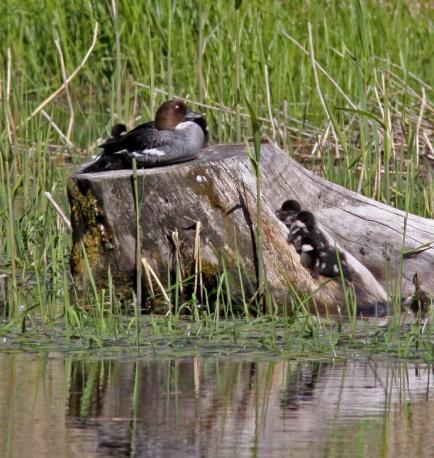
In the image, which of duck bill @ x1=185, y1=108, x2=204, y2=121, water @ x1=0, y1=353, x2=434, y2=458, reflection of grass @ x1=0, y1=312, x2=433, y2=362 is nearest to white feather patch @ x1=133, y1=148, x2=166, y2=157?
duck bill @ x1=185, y1=108, x2=204, y2=121

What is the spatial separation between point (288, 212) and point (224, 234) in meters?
0.35

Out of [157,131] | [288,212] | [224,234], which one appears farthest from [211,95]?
[224,234]

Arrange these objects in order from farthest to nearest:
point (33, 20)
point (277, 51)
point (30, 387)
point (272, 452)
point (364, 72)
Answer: point (33, 20), point (277, 51), point (364, 72), point (30, 387), point (272, 452)

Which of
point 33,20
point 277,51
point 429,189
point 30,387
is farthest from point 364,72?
point 33,20

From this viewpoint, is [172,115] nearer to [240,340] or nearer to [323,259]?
[323,259]

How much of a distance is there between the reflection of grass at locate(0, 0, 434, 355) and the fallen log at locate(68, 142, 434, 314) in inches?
4.8

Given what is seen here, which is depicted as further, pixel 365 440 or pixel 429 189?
pixel 429 189

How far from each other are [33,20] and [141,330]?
26.1 ft

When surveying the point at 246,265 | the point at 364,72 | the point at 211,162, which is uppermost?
the point at 364,72

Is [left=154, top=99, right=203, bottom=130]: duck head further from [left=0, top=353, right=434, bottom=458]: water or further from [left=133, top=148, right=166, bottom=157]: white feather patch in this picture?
[left=0, top=353, right=434, bottom=458]: water

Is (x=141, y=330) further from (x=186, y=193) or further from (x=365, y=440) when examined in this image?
(x=365, y=440)

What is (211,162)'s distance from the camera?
6.47 metres

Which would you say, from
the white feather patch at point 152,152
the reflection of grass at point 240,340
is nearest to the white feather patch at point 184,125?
the white feather patch at point 152,152

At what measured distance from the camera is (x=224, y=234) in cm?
645
